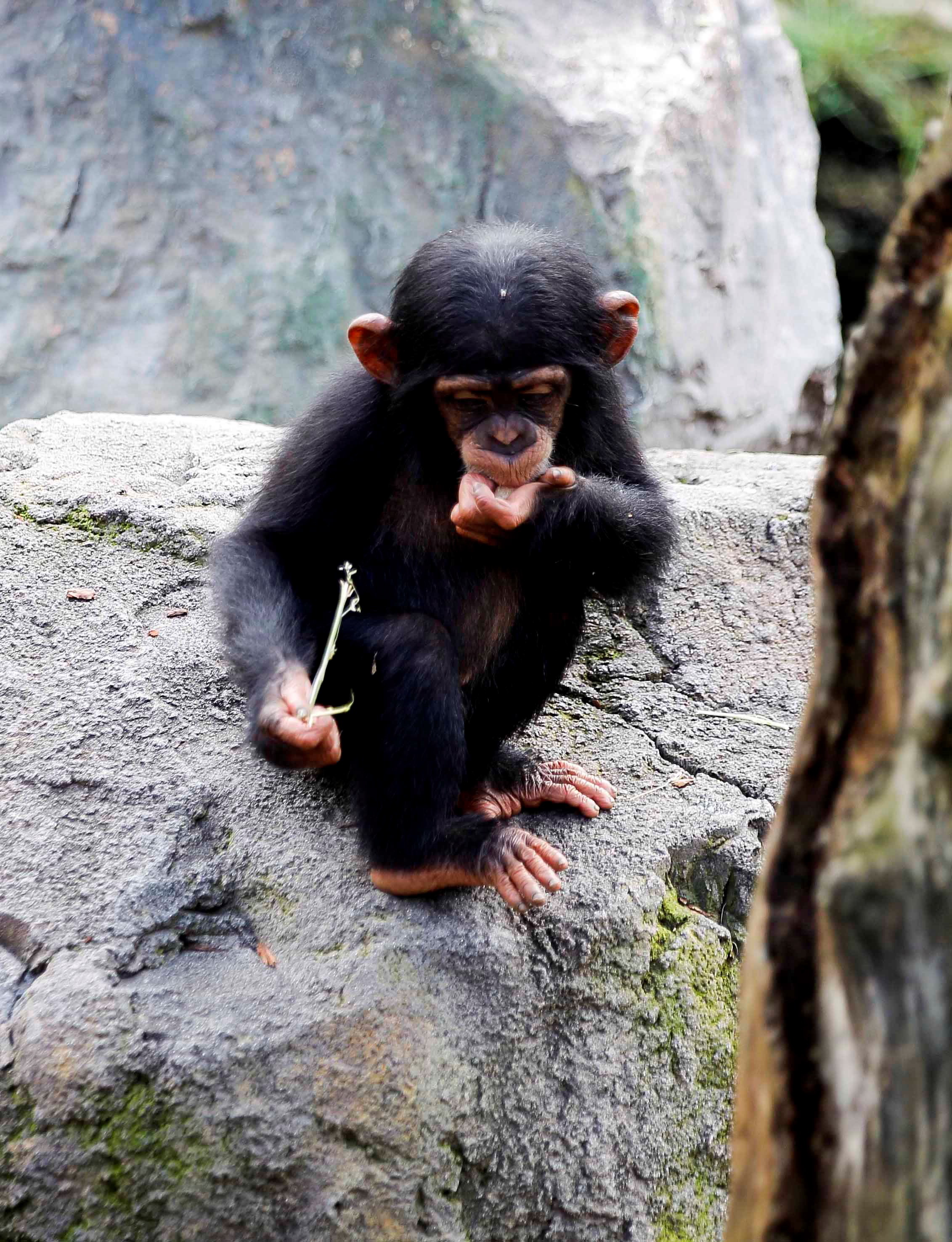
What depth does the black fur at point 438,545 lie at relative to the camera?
324 cm

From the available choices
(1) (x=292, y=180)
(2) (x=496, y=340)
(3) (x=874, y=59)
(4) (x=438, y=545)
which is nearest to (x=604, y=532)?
(4) (x=438, y=545)

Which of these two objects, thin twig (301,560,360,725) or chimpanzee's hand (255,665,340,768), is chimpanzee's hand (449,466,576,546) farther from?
A: chimpanzee's hand (255,665,340,768)

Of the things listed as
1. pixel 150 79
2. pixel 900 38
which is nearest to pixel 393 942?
pixel 150 79

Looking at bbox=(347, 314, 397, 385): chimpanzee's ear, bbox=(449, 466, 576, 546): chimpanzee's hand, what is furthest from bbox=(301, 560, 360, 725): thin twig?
bbox=(347, 314, 397, 385): chimpanzee's ear

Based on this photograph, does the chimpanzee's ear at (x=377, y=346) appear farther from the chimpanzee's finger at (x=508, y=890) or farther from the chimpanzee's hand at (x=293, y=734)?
the chimpanzee's finger at (x=508, y=890)

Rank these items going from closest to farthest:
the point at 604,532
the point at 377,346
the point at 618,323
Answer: the point at 604,532, the point at 377,346, the point at 618,323

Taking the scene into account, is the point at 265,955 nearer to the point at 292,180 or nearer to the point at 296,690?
the point at 296,690

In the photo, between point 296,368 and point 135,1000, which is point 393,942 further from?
point 296,368

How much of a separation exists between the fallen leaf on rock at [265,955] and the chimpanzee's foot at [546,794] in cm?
70

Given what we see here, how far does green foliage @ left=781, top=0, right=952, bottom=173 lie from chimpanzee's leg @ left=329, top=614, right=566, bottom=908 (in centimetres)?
960

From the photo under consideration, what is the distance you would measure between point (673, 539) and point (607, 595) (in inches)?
10.1

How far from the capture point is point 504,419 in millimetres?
3416

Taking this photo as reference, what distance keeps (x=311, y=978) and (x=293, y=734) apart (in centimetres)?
62

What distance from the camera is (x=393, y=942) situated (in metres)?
3.09
